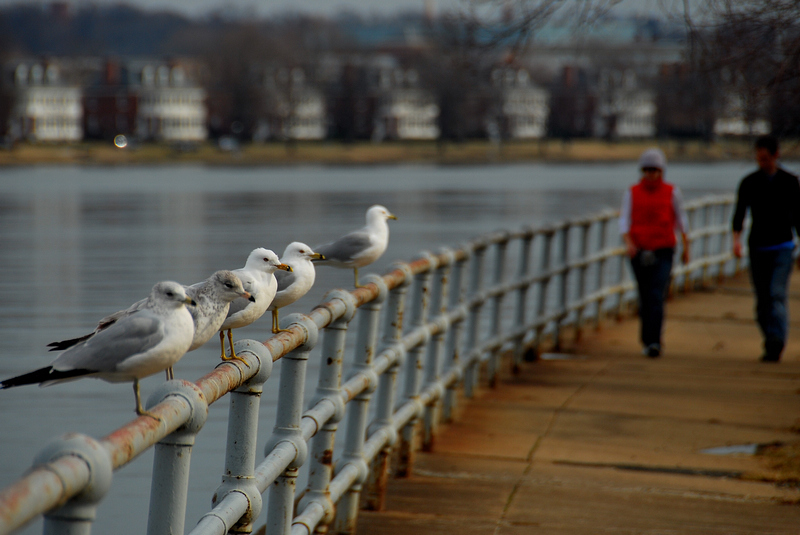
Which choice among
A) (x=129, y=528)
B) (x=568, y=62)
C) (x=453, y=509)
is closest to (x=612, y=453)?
(x=453, y=509)

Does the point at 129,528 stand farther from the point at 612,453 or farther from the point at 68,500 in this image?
the point at 68,500

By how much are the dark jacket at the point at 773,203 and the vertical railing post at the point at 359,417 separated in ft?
16.5

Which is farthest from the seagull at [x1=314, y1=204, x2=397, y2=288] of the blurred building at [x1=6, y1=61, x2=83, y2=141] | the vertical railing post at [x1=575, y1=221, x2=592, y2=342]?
the blurred building at [x1=6, y1=61, x2=83, y2=141]

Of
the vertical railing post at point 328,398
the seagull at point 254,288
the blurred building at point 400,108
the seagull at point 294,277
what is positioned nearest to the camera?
the seagull at point 254,288

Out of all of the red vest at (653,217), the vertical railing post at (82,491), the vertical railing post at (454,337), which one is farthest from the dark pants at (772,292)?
the vertical railing post at (82,491)

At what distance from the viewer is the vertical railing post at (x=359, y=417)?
197 inches

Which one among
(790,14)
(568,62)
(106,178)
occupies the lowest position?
(106,178)

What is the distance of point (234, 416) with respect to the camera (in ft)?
10.6

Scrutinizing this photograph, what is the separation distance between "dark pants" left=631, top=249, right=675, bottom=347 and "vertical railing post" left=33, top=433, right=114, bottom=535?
8.03 m

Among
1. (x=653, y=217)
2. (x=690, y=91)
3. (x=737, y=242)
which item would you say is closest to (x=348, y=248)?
(x=653, y=217)

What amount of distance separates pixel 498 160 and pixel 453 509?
101505 millimetres

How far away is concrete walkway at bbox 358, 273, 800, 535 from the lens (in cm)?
535

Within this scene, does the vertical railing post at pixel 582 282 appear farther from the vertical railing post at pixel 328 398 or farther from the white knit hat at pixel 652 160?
the vertical railing post at pixel 328 398

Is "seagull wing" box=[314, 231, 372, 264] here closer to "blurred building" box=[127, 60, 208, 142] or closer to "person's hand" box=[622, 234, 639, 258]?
"person's hand" box=[622, 234, 639, 258]
